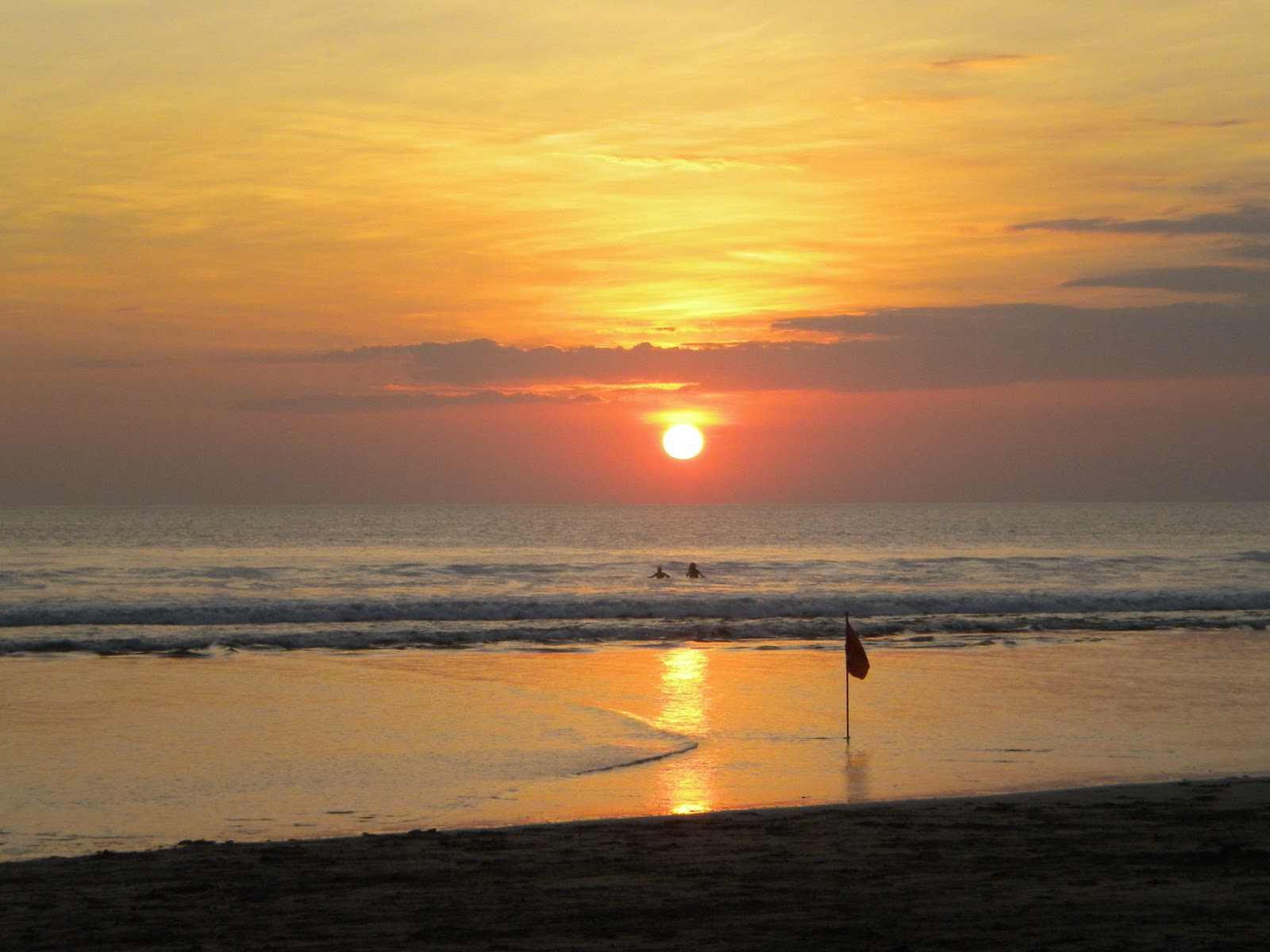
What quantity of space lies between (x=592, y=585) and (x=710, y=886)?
151 feet

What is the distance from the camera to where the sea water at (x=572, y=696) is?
41.0 ft

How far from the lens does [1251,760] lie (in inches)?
554

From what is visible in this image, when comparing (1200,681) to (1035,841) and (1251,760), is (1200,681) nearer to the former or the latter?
(1251,760)

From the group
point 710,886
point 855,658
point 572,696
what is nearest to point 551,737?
point 855,658

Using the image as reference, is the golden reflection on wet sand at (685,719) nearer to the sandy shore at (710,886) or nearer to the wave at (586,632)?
the sandy shore at (710,886)

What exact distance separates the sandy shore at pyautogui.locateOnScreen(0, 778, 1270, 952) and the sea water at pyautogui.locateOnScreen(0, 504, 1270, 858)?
1411 millimetres

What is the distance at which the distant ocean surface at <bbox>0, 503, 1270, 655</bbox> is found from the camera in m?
32.8

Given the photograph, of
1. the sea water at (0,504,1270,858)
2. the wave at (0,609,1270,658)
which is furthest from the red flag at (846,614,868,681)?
the wave at (0,609,1270,658)

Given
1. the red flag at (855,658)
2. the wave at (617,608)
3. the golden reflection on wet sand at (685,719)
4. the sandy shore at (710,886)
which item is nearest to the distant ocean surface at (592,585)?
the wave at (617,608)

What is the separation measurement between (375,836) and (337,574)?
51518 mm

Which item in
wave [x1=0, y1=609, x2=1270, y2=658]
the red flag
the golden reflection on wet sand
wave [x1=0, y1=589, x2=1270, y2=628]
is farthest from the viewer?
wave [x1=0, y1=589, x2=1270, y2=628]

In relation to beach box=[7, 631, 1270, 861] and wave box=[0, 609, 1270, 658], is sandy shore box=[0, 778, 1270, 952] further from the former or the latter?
wave box=[0, 609, 1270, 658]

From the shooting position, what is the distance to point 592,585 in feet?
178

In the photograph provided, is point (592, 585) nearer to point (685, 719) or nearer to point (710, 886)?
point (685, 719)
